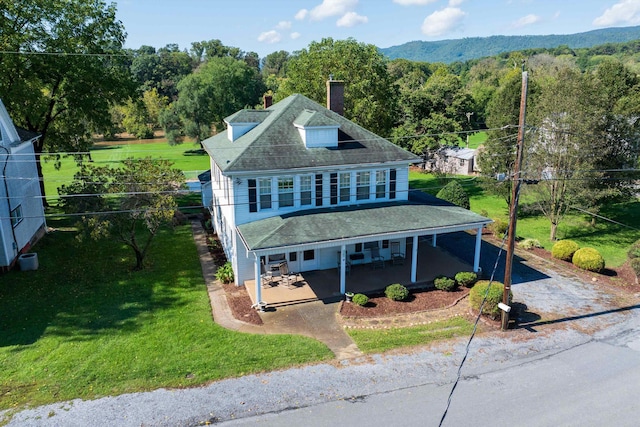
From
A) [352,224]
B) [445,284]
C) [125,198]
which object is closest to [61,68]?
[125,198]

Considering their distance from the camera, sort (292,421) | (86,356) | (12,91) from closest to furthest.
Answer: (292,421) < (86,356) < (12,91)

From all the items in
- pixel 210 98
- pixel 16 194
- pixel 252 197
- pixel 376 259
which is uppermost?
pixel 210 98

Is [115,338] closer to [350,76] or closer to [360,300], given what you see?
[360,300]

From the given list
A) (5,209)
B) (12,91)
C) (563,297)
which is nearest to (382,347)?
(563,297)

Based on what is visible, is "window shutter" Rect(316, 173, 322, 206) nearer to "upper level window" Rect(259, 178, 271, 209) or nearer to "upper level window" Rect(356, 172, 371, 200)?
"upper level window" Rect(356, 172, 371, 200)

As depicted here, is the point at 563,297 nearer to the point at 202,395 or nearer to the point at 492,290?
the point at 492,290

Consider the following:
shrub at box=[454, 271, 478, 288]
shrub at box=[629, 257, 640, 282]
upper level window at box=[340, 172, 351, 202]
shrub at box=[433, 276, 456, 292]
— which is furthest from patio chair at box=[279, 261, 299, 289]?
shrub at box=[629, 257, 640, 282]

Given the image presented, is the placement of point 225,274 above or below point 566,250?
below
